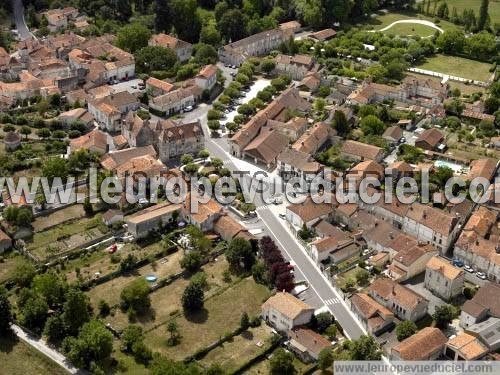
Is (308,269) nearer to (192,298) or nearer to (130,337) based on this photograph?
(192,298)

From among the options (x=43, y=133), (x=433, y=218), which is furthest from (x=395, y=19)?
(x=43, y=133)

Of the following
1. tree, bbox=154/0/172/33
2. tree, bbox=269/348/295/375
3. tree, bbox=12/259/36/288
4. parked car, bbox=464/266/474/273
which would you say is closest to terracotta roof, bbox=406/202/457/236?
parked car, bbox=464/266/474/273

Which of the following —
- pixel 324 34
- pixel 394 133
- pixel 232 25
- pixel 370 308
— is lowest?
pixel 370 308

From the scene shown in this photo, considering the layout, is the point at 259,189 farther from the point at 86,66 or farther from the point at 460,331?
the point at 86,66

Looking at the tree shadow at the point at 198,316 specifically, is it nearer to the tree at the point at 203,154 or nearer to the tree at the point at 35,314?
the tree at the point at 35,314

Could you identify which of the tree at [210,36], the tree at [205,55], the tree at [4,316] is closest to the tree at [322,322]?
the tree at [4,316]
